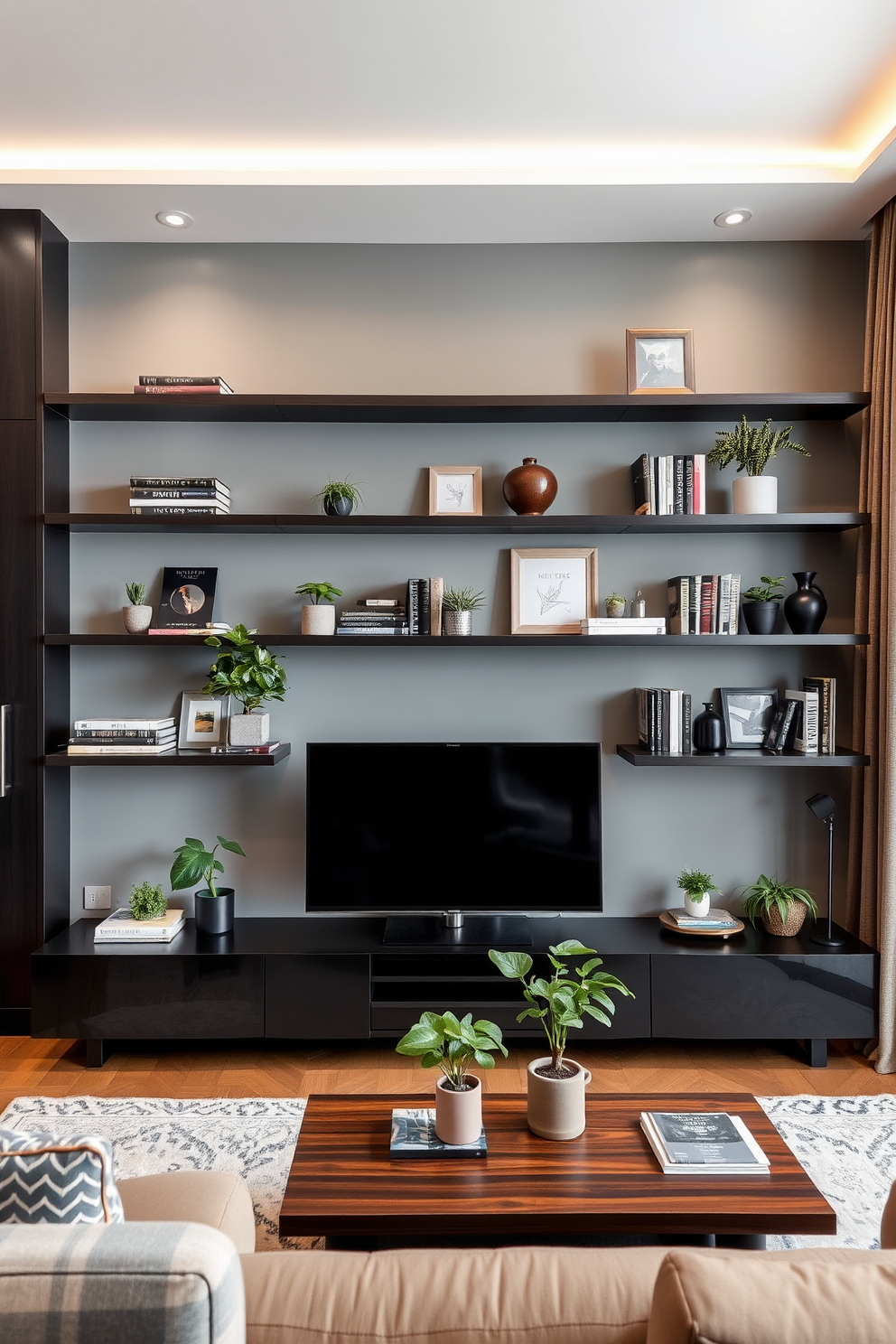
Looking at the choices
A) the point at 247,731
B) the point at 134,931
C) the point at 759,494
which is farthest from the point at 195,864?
the point at 759,494

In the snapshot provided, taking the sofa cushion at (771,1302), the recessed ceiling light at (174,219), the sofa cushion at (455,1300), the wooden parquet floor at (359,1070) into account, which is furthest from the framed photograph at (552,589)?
the sofa cushion at (771,1302)

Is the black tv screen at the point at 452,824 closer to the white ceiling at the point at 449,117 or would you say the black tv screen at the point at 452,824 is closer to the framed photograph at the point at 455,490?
the framed photograph at the point at 455,490

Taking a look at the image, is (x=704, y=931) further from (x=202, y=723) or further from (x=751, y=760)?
(x=202, y=723)

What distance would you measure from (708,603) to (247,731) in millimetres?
1681

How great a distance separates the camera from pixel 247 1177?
228 cm

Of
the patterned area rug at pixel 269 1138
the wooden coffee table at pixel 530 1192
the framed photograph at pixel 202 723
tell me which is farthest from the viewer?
the framed photograph at pixel 202 723

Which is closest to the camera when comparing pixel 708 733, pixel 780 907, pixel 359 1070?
pixel 359 1070

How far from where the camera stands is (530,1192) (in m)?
1.63

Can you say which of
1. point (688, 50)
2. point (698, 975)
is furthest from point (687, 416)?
point (698, 975)

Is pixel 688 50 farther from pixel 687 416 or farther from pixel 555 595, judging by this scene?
pixel 555 595

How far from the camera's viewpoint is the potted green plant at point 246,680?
2.98 m

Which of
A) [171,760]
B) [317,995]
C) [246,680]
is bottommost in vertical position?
[317,995]

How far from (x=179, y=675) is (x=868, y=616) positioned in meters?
2.50

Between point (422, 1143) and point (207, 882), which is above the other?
point (207, 882)
